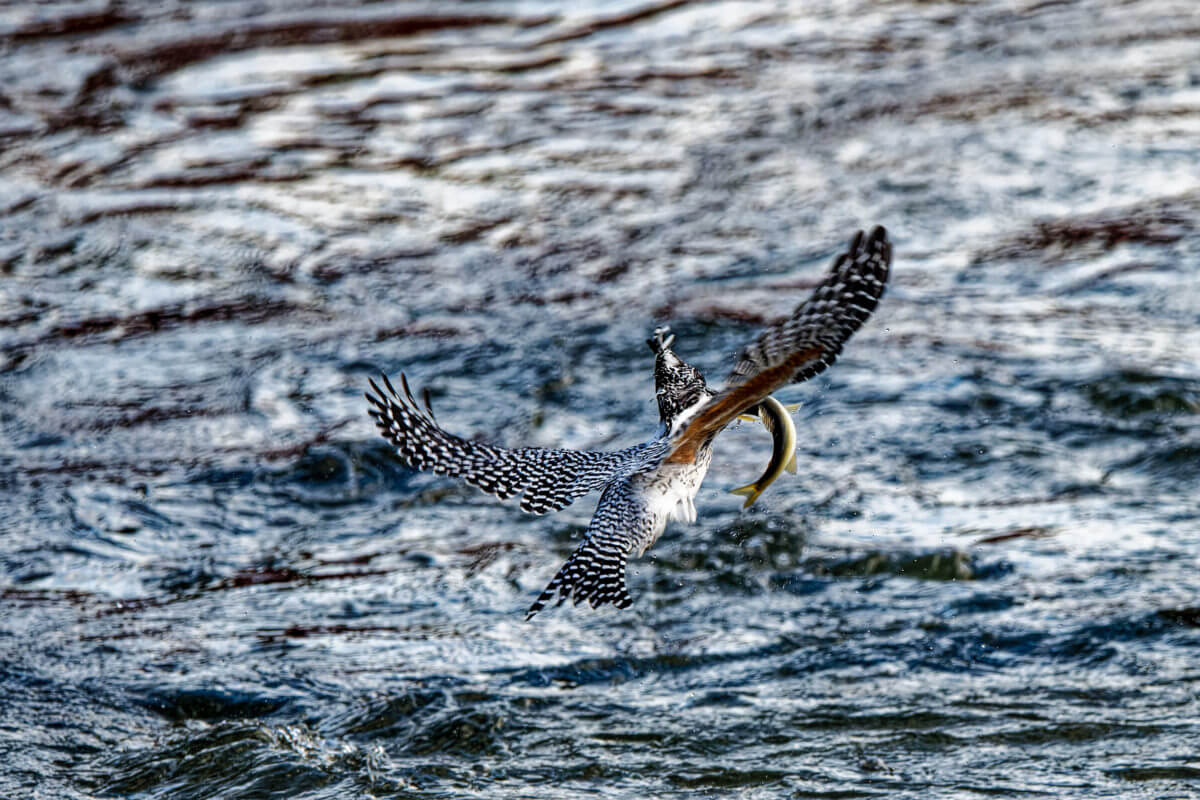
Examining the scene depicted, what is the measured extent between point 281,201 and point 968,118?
455 centimetres

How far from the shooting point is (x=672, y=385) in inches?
185

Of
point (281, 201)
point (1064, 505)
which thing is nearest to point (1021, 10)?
point (281, 201)

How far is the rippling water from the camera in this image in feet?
18.0

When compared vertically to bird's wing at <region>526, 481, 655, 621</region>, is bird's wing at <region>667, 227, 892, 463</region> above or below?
above

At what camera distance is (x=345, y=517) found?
7.04 meters

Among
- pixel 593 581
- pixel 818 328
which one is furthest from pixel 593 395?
pixel 818 328

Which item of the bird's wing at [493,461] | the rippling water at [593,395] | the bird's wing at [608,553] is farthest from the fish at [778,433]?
the rippling water at [593,395]

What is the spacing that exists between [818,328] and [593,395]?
13.3 feet

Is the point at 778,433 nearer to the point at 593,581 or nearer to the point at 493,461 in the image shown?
the point at 593,581

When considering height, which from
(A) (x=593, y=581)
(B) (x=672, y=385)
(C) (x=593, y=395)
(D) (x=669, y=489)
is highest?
(B) (x=672, y=385)

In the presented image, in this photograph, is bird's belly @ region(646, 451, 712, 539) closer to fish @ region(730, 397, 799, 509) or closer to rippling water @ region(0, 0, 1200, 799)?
fish @ region(730, 397, 799, 509)

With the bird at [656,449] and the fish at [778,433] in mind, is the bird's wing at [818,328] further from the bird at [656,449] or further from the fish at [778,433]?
the fish at [778,433]

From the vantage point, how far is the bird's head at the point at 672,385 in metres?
4.64

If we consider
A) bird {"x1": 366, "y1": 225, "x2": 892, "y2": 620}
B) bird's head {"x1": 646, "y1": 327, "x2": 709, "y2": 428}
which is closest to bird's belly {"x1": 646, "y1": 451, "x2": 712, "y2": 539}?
bird {"x1": 366, "y1": 225, "x2": 892, "y2": 620}
